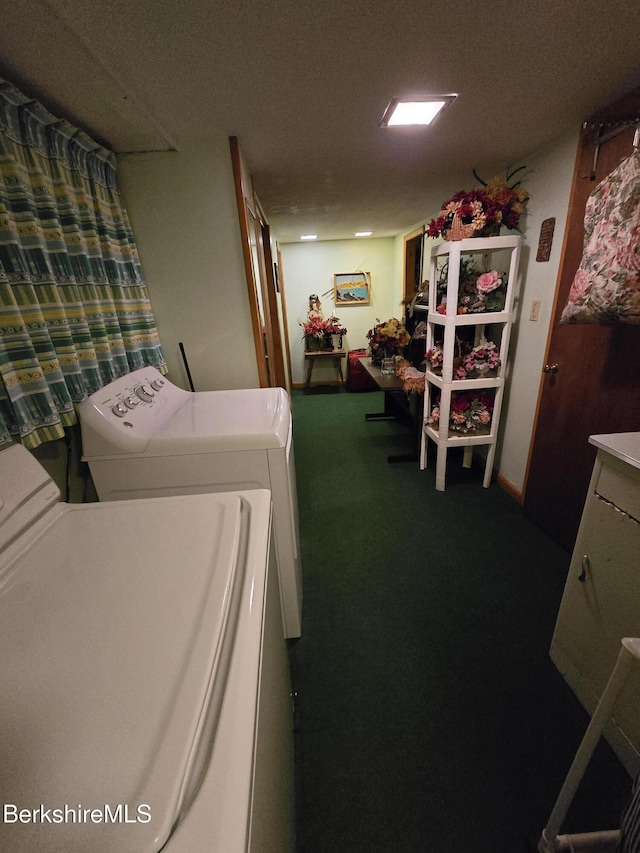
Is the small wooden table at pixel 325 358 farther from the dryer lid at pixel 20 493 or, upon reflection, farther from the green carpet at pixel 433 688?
the dryer lid at pixel 20 493

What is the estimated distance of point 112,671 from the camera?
0.51 meters

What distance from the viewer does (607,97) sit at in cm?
140

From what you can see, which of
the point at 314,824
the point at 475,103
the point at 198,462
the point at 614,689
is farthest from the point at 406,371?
the point at 314,824

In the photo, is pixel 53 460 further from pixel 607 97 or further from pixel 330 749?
pixel 607 97

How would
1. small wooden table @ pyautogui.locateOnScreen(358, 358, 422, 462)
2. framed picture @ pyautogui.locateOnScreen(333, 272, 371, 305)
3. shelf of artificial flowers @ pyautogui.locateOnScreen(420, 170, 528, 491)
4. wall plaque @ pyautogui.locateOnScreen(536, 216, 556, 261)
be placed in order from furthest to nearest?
framed picture @ pyautogui.locateOnScreen(333, 272, 371, 305) < small wooden table @ pyautogui.locateOnScreen(358, 358, 422, 462) < shelf of artificial flowers @ pyautogui.locateOnScreen(420, 170, 528, 491) < wall plaque @ pyautogui.locateOnScreen(536, 216, 556, 261)

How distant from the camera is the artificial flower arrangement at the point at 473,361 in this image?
2.25 meters

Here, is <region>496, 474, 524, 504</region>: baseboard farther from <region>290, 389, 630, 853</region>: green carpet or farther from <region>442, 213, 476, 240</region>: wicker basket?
<region>442, 213, 476, 240</region>: wicker basket

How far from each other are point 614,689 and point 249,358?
1913mm

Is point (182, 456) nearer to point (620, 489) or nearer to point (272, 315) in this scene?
point (620, 489)

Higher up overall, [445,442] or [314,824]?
[445,442]

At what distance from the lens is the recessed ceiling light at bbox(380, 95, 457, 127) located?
135 centimetres

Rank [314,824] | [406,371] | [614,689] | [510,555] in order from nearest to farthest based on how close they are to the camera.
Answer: [614,689], [314,824], [510,555], [406,371]

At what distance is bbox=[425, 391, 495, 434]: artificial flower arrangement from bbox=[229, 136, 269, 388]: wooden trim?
4.47ft

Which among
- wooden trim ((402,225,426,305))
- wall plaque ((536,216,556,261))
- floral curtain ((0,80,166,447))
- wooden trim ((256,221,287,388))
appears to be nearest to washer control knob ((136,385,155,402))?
floral curtain ((0,80,166,447))
